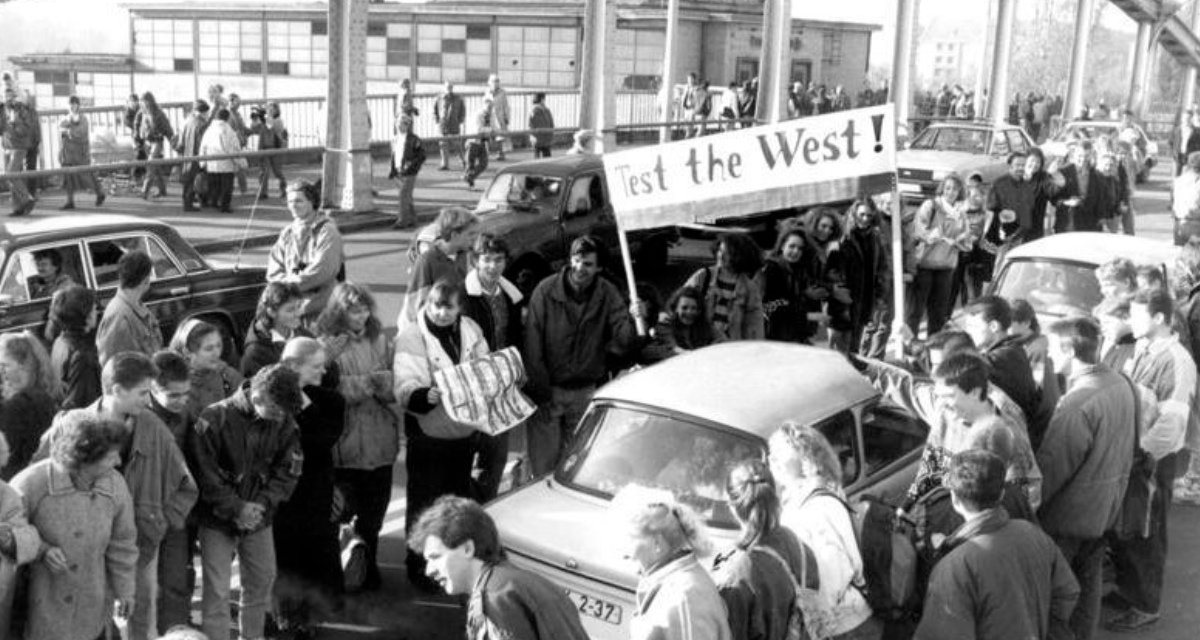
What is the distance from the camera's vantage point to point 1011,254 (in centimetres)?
1075

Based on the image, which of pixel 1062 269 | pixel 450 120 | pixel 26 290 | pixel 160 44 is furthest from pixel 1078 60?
pixel 26 290

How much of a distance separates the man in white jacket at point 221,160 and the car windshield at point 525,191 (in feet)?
22.0

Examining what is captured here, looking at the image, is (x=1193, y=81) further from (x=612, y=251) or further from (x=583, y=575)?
(x=583, y=575)

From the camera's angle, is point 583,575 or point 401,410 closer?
point 583,575

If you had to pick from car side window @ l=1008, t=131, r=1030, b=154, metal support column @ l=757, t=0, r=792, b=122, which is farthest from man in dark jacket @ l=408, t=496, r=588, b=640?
metal support column @ l=757, t=0, r=792, b=122

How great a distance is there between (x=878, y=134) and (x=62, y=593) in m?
5.80

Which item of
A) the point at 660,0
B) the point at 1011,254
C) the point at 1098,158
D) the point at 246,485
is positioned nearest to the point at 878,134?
the point at 1011,254

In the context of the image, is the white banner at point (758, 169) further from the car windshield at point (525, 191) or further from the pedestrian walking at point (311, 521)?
the car windshield at point (525, 191)

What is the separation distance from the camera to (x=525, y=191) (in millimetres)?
14688

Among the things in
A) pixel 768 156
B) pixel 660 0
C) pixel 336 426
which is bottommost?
pixel 336 426

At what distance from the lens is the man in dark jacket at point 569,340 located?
7965mm

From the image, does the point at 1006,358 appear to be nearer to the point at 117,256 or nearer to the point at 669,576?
the point at 669,576

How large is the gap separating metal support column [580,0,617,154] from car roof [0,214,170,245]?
15449 millimetres

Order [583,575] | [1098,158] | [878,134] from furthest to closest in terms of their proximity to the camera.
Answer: [1098,158]
[878,134]
[583,575]
